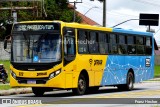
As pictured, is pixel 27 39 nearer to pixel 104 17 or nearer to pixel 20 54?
pixel 20 54

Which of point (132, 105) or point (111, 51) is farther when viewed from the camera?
point (111, 51)

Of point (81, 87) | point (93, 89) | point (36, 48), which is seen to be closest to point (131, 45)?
point (93, 89)

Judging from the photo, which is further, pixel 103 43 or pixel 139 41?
pixel 139 41

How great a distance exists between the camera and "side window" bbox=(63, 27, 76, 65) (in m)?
24.8

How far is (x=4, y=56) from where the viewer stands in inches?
3231

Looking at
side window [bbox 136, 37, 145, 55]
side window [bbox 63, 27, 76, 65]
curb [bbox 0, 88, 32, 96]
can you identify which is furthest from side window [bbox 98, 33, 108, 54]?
side window [bbox 136, 37, 145, 55]

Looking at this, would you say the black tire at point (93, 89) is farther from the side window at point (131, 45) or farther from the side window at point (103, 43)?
the side window at point (131, 45)

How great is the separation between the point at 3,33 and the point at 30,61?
225 feet

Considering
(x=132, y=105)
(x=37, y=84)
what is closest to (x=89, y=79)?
(x=37, y=84)

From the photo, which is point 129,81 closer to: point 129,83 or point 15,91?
point 129,83

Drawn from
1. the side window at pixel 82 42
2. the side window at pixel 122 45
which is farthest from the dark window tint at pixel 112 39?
the side window at pixel 82 42

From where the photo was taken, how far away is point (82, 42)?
2620cm

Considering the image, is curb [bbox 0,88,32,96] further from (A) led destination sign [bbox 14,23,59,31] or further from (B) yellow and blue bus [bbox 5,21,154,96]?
(A) led destination sign [bbox 14,23,59,31]

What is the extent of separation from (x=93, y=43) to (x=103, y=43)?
1.21 metres
